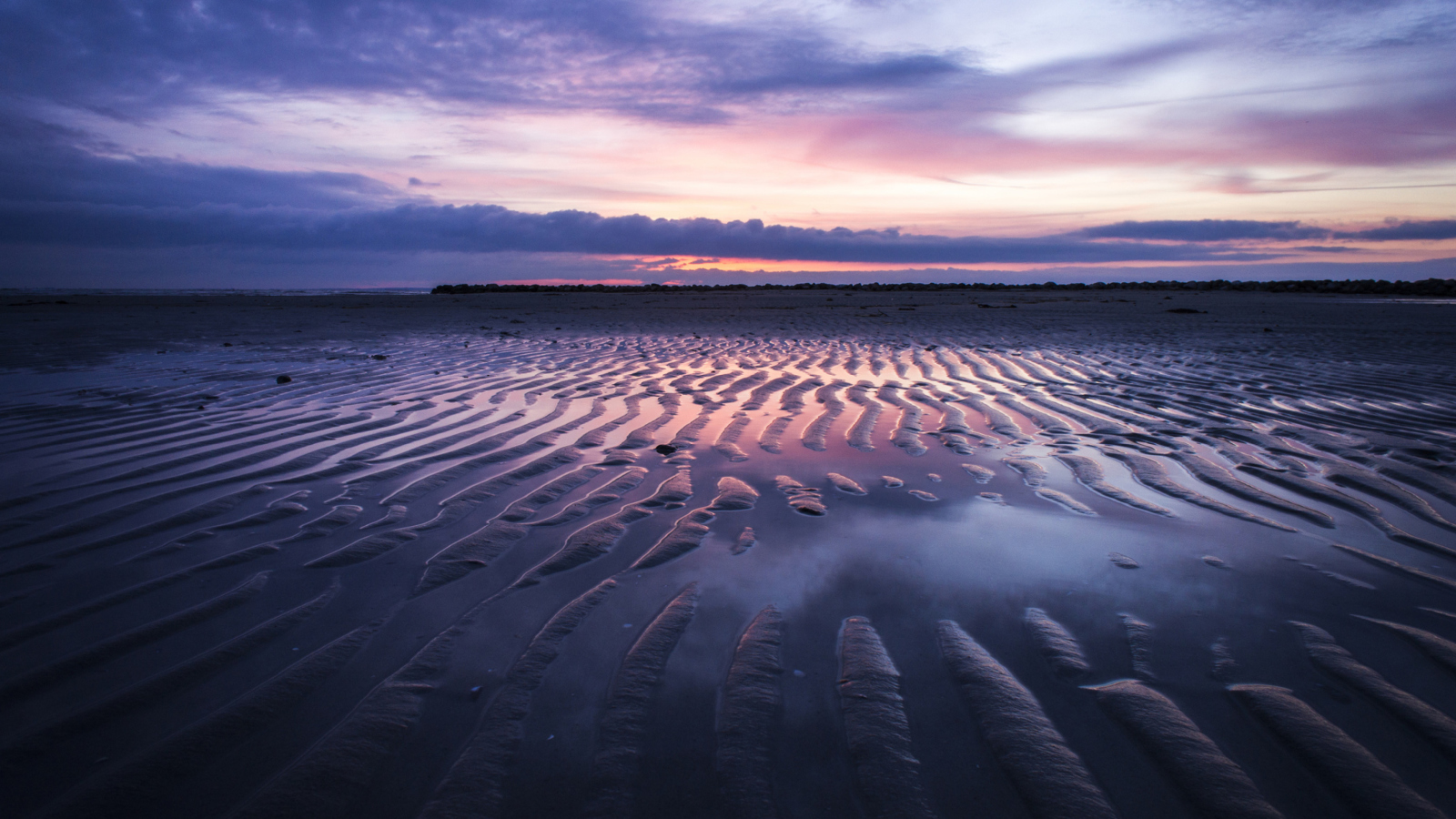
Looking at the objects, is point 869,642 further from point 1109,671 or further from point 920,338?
point 920,338

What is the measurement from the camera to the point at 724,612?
2.24m

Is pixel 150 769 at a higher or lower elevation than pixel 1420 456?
lower

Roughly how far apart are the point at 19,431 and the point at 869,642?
569cm

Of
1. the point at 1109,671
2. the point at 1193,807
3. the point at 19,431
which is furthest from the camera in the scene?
the point at 19,431

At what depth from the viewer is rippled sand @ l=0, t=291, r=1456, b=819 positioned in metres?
1.50

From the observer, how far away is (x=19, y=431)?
14.3ft

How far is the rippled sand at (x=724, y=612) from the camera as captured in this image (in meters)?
1.50

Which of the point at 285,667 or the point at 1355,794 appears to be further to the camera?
the point at 285,667

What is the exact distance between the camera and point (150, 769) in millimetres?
1498

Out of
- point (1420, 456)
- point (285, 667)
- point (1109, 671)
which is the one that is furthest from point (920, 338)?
point (285, 667)

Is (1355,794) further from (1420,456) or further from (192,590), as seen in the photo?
(1420,456)

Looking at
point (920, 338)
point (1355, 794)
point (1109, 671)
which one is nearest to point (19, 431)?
point (1109, 671)

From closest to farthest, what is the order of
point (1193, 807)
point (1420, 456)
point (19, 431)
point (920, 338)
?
point (1193, 807) → point (1420, 456) → point (19, 431) → point (920, 338)

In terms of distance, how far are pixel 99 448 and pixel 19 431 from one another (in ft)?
3.21
